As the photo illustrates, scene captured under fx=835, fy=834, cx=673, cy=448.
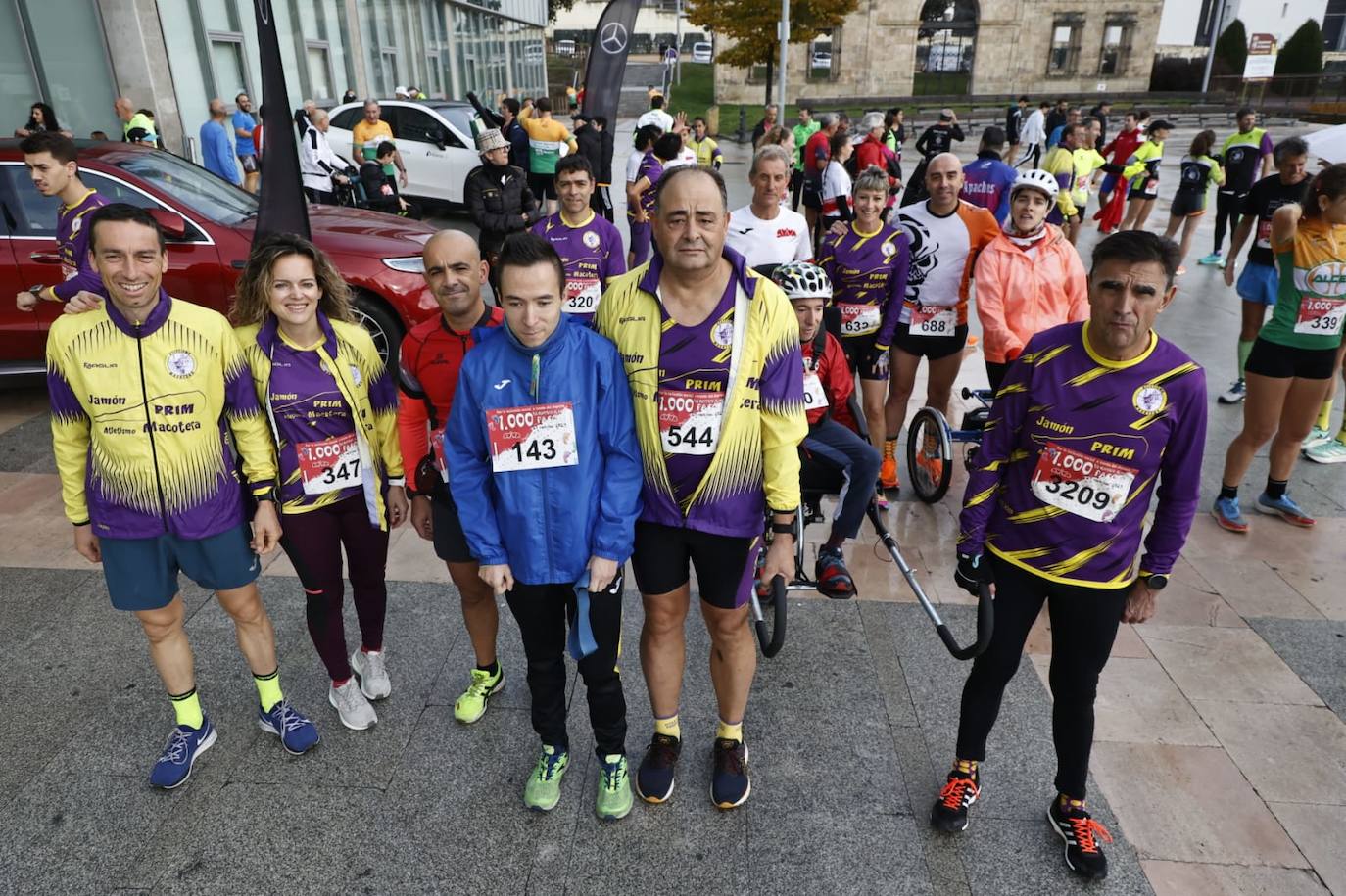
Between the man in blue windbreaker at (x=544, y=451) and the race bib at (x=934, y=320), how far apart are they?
3099 mm

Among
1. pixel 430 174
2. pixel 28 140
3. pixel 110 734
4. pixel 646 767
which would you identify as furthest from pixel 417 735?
pixel 430 174

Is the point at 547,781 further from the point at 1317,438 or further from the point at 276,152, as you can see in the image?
the point at 1317,438

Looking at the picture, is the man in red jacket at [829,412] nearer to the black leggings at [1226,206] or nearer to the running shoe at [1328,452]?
the running shoe at [1328,452]

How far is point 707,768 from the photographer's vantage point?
125 inches

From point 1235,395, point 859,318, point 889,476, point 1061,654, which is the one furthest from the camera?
point 1235,395

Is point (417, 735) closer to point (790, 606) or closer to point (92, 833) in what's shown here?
point (92, 833)

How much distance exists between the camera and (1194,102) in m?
42.0

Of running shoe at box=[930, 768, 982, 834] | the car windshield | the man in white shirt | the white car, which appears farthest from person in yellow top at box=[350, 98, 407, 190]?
running shoe at box=[930, 768, 982, 834]

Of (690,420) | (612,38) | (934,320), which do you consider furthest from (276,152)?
(612,38)

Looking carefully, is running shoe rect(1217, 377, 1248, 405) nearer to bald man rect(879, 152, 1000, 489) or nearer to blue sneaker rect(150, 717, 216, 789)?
bald man rect(879, 152, 1000, 489)

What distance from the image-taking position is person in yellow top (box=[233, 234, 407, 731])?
2.91 meters

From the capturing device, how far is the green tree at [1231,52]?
44.8 meters

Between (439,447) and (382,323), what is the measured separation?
420 cm

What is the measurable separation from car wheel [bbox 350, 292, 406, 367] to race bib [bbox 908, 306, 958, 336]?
4.10 meters
